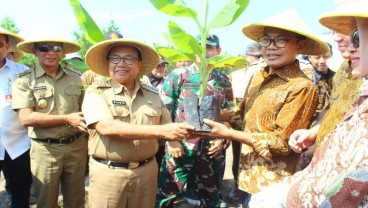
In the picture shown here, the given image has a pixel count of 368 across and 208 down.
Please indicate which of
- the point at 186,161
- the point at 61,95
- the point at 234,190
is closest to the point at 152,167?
the point at 186,161

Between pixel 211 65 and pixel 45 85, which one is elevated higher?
pixel 211 65

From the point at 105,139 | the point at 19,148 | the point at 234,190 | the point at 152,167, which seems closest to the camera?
the point at 105,139

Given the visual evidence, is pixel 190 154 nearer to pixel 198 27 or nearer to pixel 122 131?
pixel 122 131

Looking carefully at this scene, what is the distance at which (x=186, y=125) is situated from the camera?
7.34 ft

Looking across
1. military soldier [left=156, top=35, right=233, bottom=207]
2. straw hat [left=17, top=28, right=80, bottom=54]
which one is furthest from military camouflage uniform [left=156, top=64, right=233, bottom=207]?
straw hat [left=17, top=28, right=80, bottom=54]

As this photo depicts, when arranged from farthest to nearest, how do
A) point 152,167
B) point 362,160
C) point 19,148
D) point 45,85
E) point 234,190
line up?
point 234,190
point 19,148
point 45,85
point 152,167
point 362,160

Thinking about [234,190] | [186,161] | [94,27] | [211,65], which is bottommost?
[234,190]

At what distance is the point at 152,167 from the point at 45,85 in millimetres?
1376

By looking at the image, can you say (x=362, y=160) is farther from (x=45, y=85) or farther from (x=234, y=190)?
(x=234, y=190)

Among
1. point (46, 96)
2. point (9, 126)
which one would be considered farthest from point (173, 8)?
point (9, 126)

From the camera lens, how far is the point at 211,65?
2.49 m

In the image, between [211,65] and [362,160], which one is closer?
[362,160]

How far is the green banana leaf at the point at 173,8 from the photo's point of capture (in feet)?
7.58

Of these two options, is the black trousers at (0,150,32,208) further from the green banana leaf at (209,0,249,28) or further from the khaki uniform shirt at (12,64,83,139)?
the green banana leaf at (209,0,249,28)
